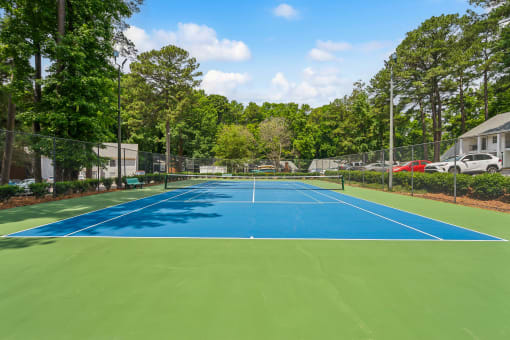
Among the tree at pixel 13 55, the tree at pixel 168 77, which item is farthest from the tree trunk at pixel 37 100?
the tree at pixel 168 77

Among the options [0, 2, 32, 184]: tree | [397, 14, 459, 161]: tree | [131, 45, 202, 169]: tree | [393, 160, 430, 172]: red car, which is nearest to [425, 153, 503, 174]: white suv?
[393, 160, 430, 172]: red car

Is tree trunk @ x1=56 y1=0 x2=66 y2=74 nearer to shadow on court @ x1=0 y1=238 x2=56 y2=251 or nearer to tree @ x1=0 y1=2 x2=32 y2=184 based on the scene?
tree @ x1=0 y1=2 x2=32 y2=184

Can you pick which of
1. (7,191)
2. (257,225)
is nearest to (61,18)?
(7,191)

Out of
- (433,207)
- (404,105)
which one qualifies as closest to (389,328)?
(433,207)

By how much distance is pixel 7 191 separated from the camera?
437 inches

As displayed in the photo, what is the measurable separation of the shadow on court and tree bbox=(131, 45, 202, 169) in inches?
1179

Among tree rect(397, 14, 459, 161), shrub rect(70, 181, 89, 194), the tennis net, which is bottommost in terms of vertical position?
the tennis net

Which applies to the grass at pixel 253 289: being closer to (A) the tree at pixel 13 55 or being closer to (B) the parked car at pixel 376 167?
(A) the tree at pixel 13 55

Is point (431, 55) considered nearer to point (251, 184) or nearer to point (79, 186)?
point (251, 184)

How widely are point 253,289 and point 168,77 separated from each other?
36335mm

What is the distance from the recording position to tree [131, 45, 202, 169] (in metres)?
34.3

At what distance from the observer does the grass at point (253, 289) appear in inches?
106

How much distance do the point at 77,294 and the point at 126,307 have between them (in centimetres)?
83

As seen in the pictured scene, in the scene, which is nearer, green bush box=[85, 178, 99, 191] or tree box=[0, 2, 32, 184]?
tree box=[0, 2, 32, 184]
